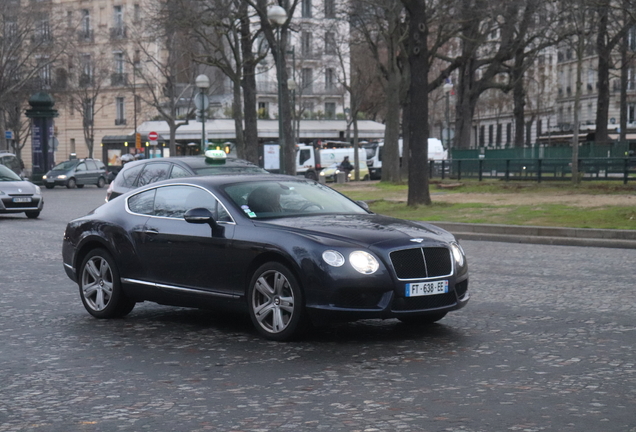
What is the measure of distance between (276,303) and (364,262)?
804 mm

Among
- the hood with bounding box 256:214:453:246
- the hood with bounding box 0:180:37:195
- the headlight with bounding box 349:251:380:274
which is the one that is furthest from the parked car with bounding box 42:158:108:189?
the headlight with bounding box 349:251:380:274

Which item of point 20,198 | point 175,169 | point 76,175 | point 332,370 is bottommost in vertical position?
point 76,175

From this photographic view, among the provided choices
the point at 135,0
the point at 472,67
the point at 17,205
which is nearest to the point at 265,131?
the point at 135,0

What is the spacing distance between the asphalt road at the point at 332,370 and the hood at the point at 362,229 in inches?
31.8

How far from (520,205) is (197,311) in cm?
1649

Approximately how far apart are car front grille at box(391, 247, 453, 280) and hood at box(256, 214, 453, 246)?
9 cm

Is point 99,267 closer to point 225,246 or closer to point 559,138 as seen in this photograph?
point 225,246

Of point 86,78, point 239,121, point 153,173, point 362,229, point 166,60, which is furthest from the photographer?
point 86,78

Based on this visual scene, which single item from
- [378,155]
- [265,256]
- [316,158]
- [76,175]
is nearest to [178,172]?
[265,256]

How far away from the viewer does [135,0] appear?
91.5 metres

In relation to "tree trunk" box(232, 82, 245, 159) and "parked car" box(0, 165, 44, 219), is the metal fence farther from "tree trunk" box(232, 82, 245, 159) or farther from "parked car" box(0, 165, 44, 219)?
"parked car" box(0, 165, 44, 219)

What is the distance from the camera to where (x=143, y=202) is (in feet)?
32.2

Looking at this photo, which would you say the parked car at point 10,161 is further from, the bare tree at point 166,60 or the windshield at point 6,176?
the windshield at point 6,176

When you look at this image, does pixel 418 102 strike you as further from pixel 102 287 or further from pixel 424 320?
pixel 424 320
